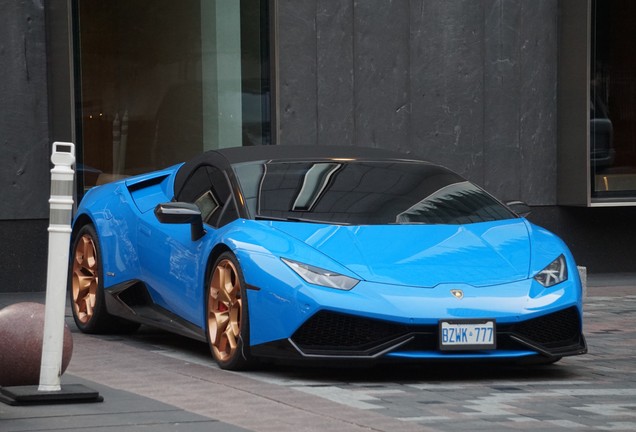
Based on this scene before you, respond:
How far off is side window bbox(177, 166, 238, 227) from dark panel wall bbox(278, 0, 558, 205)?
16.3 ft

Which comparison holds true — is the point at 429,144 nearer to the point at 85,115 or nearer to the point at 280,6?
the point at 280,6

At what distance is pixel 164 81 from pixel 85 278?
15.0ft

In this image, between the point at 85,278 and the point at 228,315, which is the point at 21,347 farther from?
the point at 85,278

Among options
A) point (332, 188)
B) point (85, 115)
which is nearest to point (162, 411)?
point (332, 188)

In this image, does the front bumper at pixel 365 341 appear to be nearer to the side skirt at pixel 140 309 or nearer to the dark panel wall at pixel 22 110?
the side skirt at pixel 140 309

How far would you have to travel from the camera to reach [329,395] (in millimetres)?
7234

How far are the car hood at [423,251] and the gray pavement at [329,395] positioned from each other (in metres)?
0.60

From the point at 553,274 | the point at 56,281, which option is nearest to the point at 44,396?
the point at 56,281

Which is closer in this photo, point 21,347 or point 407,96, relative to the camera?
point 21,347

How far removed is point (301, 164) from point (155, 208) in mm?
974

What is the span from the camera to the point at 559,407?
6.99 meters

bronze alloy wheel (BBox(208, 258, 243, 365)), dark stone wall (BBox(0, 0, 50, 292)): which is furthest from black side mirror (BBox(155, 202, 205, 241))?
dark stone wall (BBox(0, 0, 50, 292))

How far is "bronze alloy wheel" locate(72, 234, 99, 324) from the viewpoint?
32.7 ft

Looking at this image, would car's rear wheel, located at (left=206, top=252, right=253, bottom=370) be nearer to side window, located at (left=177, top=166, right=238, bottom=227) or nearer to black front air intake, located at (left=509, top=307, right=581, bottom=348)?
side window, located at (left=177, top=166, right=238, bottom=227)
